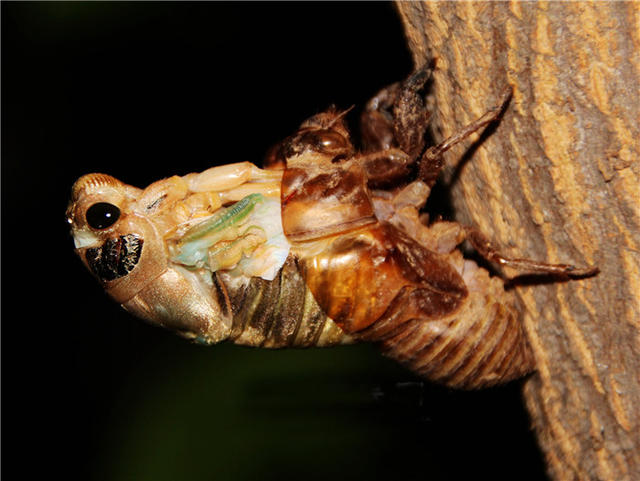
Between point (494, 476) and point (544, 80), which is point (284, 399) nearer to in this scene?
point (494, 476)

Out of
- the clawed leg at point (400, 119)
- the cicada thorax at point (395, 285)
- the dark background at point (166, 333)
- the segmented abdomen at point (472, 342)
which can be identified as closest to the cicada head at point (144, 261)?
the cicada thorax at point (395, 285)

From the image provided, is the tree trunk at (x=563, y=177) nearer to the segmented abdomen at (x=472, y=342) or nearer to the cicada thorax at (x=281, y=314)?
the segmented abdomen at (x=472, y=342)

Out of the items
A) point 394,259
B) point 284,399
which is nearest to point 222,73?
point 284,399

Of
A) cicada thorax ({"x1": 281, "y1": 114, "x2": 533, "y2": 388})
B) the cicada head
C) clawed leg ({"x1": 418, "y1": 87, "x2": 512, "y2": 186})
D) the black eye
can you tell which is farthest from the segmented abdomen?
the black eye

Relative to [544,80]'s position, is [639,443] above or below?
below

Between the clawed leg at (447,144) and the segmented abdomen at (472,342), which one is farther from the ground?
the clawed leg at (447,144)

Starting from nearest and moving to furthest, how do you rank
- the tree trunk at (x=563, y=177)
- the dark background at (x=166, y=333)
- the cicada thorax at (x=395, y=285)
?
1. the tree trunk at (x=563, y=177)
2. the cicada thorax at (x=395, y=285)
3. the dark background at (x=166, y=333)
